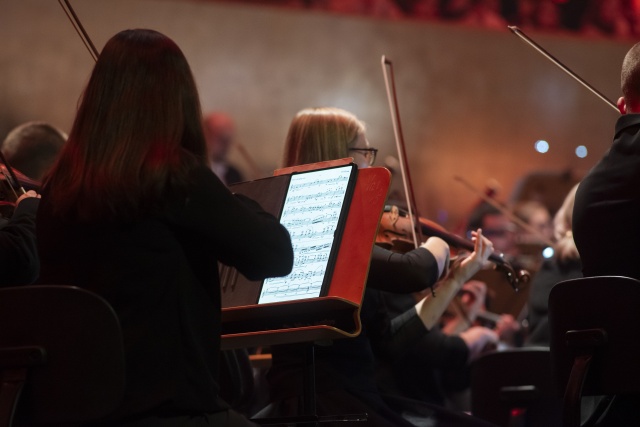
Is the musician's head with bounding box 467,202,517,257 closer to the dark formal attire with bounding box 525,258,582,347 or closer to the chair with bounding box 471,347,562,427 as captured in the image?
the dark formal attire with bounding box 525,258,582,347

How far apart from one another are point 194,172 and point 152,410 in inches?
16.4

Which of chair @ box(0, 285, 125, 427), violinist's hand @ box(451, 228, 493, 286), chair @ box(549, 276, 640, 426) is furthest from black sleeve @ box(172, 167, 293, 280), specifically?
violinist's hand @ box(451, 228, 493, 286)

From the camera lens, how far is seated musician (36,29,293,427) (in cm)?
166

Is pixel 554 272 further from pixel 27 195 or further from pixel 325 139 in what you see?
pixel 27 195

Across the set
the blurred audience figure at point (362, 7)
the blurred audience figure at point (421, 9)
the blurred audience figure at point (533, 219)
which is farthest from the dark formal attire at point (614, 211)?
the blurred audience figure at point (421, 9)

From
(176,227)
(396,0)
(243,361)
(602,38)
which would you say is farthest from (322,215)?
(602,38)

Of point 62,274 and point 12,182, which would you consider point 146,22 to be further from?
point 62,274

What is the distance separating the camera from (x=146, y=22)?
720cm

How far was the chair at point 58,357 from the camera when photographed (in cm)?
160

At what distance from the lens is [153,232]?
1690 mm

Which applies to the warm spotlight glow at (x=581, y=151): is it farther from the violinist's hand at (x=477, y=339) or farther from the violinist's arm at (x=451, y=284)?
the violinist's arm at (x=451, y=284)

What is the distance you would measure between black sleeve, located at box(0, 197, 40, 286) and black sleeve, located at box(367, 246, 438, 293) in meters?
0.86

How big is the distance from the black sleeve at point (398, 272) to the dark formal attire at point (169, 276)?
0.81 metres

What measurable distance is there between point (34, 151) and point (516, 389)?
5.60ft
